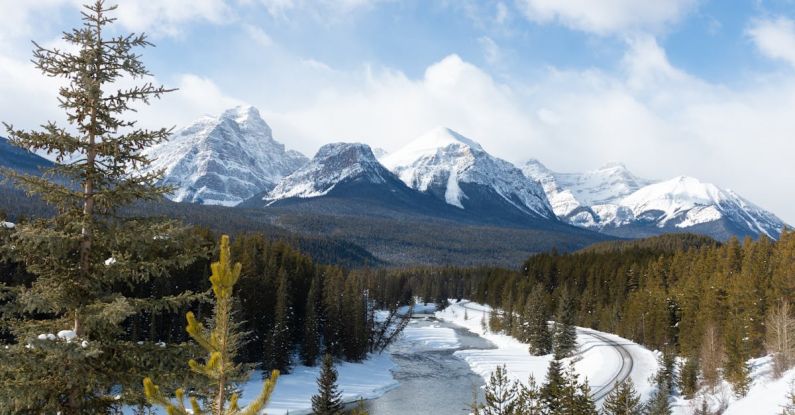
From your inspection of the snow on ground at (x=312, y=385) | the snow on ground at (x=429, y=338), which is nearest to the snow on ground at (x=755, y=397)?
the snow on ground at (x=312, y=385)

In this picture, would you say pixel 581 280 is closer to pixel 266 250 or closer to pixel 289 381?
pixel 266 250

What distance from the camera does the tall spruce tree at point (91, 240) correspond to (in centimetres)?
984

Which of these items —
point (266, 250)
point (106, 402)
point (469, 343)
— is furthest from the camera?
point (469, 343)

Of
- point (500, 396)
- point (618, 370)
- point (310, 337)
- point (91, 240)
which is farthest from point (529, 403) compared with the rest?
point (310, 337)

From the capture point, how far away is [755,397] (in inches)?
1676

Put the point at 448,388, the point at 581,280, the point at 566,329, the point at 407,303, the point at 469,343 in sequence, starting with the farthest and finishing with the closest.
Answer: the point at 407,303 < the point at 581,280 < the point at 469,343 < the point at 566,329 < the point at 448,388

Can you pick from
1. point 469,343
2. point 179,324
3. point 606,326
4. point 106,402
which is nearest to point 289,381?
point 179,324

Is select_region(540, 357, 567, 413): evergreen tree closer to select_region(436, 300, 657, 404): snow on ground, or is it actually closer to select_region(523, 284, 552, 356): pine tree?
select_region(436, 300, 657, 404): snow on ground

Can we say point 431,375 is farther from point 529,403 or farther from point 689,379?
point 529,403

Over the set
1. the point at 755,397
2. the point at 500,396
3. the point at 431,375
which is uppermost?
the point at 500,396

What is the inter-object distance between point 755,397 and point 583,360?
32.6 metres

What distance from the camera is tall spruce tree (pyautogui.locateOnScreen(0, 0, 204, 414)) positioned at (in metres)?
9.84

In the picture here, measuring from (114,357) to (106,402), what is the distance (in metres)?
0.83

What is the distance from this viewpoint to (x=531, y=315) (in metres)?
87.7
